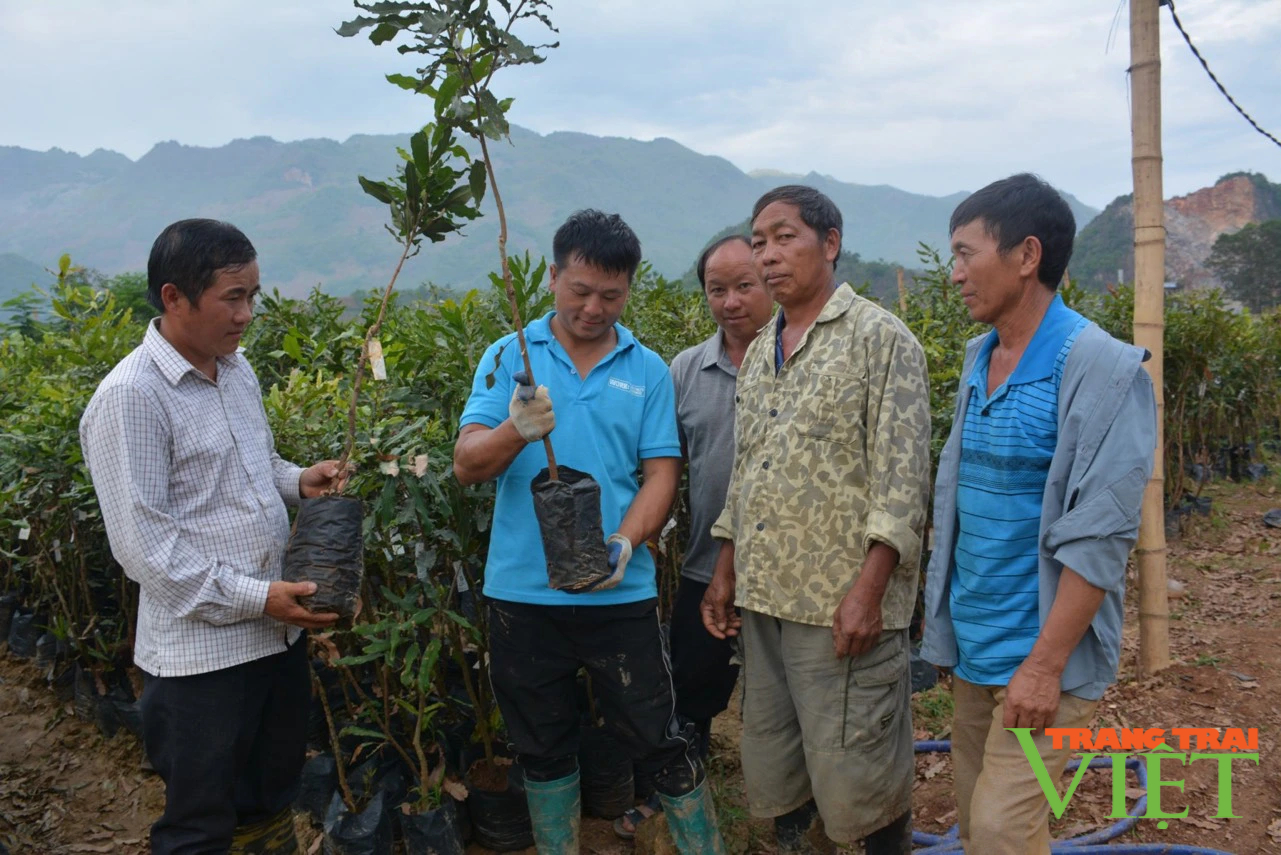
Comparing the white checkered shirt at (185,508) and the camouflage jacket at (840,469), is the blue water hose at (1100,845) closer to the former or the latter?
the camouflage jacket at (840,469)

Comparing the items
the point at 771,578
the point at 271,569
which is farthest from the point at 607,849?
the point at 271,569

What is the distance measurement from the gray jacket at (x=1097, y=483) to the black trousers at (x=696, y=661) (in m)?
1.19

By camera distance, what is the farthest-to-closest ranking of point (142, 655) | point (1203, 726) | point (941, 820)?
point (1203, 726) < point (941, 820) < point (142, 655)

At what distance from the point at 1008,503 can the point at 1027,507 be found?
4 cm

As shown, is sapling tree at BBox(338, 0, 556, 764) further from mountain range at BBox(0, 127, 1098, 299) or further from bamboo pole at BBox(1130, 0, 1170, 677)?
mountain range at BBox(0, 127, 1098, 299)

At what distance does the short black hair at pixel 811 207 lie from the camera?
7.24ft

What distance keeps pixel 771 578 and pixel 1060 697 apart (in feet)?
2.32

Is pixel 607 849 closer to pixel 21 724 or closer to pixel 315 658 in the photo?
pixel 315 658

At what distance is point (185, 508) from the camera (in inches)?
78.9

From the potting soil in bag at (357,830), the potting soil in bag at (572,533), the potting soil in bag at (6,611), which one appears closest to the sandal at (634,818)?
the potting soil in bag at (357,830)

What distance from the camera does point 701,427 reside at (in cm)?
280

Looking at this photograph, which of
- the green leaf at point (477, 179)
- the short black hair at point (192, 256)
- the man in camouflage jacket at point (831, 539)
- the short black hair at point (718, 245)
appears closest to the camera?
the short black hair at point (192, 256)

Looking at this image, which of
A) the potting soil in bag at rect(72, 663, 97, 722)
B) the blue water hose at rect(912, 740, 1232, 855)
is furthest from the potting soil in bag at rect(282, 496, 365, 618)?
the potting soil in bag at rect(72, 663, 97, 722)

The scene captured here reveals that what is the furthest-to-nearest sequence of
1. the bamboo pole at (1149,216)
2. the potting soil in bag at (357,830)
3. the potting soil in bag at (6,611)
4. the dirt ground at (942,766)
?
the potting soil in bag at (6,611) < the bamboo pole at (1149,216) < the dirt ground at (942,766) < the potting soil in bag at (357,830)
